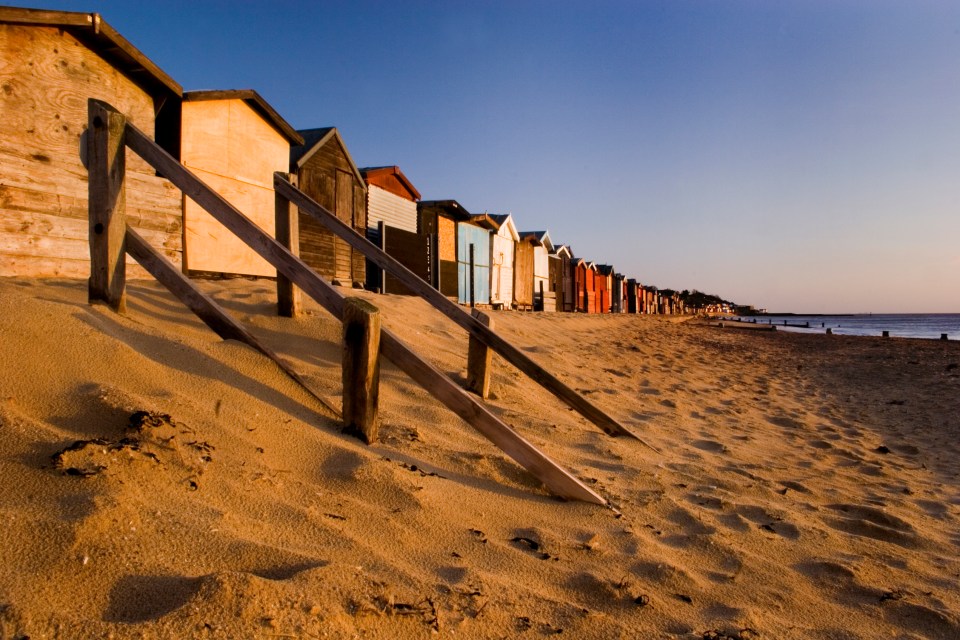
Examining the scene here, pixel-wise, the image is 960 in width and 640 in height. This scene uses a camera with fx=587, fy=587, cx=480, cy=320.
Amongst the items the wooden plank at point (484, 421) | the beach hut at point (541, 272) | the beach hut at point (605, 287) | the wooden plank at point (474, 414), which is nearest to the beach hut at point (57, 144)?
the wooden plank at point (474, 414)

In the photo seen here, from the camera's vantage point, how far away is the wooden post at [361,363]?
311 cm

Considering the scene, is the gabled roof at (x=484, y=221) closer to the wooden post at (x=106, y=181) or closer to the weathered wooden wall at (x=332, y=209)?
the weathered wooden wall at (x=332, y=209)

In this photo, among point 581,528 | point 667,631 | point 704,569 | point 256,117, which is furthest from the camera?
point 256,117

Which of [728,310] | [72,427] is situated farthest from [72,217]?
[728,310]

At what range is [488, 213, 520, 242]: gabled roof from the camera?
24717 millimetres

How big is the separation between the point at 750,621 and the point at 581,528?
847 millimetres

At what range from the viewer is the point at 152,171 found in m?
7.61

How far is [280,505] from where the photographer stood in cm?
243

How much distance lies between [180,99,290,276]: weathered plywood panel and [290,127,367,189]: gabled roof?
6.32 ft

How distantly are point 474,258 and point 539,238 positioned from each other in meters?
9.75

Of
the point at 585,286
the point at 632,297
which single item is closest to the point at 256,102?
the point at 585,286

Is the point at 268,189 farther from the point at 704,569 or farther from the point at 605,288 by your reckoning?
the point at 605,288

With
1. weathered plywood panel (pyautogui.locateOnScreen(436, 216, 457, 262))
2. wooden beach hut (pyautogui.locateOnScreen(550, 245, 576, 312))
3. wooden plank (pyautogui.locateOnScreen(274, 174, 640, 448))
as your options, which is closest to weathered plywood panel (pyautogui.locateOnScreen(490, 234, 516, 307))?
weathered plywood panel (pyautogui.locateOnScreen(436, 216, 457, 262))

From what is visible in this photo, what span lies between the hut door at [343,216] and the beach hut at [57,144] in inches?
251
